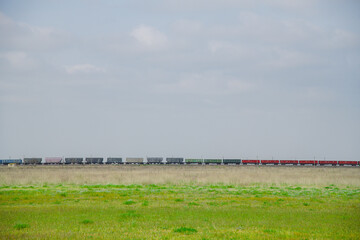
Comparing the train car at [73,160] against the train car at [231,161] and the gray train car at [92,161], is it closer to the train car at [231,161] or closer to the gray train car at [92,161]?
the gray train car at [92,161]

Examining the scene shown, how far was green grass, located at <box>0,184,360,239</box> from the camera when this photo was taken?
517 inches

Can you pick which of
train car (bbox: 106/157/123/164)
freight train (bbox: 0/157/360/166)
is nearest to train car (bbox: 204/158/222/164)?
freight train (bbox: 0/157/360/166)

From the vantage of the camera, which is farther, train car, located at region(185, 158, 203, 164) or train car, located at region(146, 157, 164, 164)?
train car, located at region(146, 157, 164, 164)

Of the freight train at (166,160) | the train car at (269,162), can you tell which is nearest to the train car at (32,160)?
the freight train at (166,160)

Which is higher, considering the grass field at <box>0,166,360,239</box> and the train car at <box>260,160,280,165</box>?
the grass field at <box>0,166,360,239</box>

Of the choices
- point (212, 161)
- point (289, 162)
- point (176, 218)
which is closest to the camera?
point (176, 218)

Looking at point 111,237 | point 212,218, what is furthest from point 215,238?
point 212,218

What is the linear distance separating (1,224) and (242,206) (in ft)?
39.3

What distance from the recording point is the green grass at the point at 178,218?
13.1m

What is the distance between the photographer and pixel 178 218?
1669 cm

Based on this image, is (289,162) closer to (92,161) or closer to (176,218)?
(92,161)

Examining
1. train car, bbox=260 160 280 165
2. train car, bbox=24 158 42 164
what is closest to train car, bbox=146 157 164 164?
train car, bbox=260 160 280 165

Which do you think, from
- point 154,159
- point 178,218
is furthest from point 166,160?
point 178,218

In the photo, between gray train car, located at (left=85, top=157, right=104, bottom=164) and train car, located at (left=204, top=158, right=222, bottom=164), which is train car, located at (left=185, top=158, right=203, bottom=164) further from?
gray train car, located at (left=85, top=157, right=104, bottom=164)
